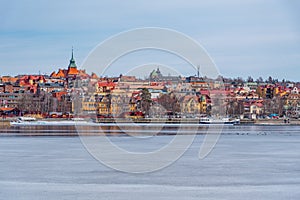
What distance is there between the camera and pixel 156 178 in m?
16.6

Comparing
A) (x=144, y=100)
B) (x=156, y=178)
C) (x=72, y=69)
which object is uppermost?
(x=72, y=69)

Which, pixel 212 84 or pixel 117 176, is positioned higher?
pixel 212 84

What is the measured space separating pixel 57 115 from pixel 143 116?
1241 cm

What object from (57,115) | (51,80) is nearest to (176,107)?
(57,115)

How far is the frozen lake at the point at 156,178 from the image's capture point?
14.2m

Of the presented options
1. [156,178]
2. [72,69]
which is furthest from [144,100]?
[156,178]

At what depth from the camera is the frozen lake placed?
14219 millimetres

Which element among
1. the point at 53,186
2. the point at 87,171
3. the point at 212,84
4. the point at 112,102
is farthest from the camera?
the point at 212,84

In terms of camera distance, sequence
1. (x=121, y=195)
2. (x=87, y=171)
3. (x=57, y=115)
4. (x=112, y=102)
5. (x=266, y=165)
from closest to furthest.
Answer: (x=121, y=195)
(x=87, y=171)
(x=266, y=165)
(x=57, y=115)
(x=112, y=102)

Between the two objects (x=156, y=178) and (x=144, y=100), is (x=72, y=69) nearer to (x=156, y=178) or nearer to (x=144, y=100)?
(x=144, y=100)

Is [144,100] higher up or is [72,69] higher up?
[72,69]

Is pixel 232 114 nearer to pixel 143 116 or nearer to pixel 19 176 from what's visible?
pixel 143 116

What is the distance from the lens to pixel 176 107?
3848 inches

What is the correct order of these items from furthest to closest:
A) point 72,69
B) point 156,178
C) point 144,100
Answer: point 72,69
point 144,100
point 156,178
